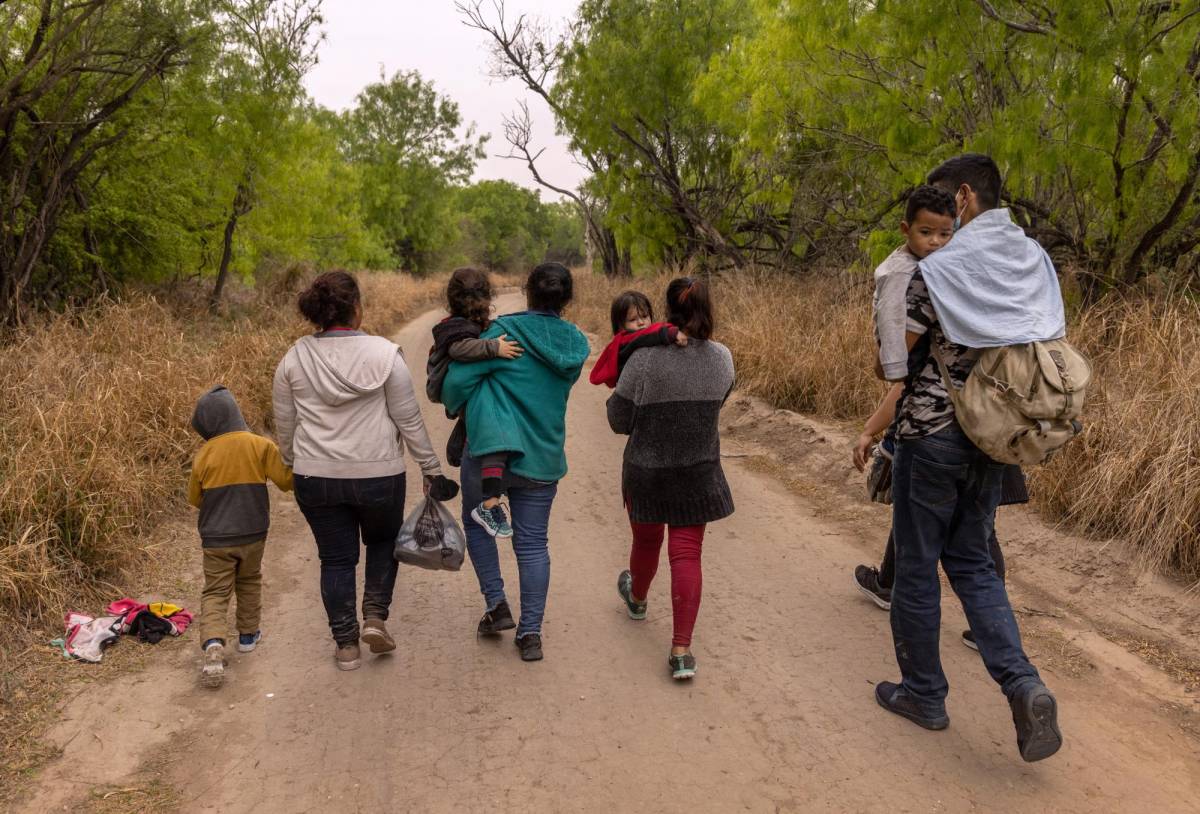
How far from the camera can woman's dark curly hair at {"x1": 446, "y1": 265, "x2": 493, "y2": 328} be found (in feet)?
11.9

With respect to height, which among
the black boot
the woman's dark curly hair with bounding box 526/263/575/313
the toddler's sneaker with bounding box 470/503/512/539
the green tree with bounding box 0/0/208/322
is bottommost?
the black boot

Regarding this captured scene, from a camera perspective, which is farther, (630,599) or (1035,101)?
(1035,101)

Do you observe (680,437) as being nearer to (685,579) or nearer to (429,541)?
(685,579)

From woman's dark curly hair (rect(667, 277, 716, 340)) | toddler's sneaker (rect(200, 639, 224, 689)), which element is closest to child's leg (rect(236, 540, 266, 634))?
toddler's sneaker (rect(200, 639, 224, 689))

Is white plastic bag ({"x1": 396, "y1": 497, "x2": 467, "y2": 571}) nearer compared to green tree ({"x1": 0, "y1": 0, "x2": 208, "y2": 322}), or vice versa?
white plastic bag ({"x1": 396, "y1": 497, "x2": 467, "y2": 571})

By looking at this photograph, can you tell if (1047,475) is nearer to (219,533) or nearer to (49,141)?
(219,533)

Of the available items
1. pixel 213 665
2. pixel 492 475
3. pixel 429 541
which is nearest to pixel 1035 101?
pixel 492 475

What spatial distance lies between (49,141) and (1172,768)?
11.2m

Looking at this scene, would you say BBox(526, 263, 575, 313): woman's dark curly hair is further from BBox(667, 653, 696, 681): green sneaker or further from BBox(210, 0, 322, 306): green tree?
BBox(210, 0, 322, 306): green tree

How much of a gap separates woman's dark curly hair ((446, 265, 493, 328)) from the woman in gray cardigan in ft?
2.28

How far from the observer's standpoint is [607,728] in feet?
10.6

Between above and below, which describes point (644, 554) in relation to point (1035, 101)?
below

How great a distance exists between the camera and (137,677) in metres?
3.67

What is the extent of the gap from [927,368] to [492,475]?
70.0 inches
